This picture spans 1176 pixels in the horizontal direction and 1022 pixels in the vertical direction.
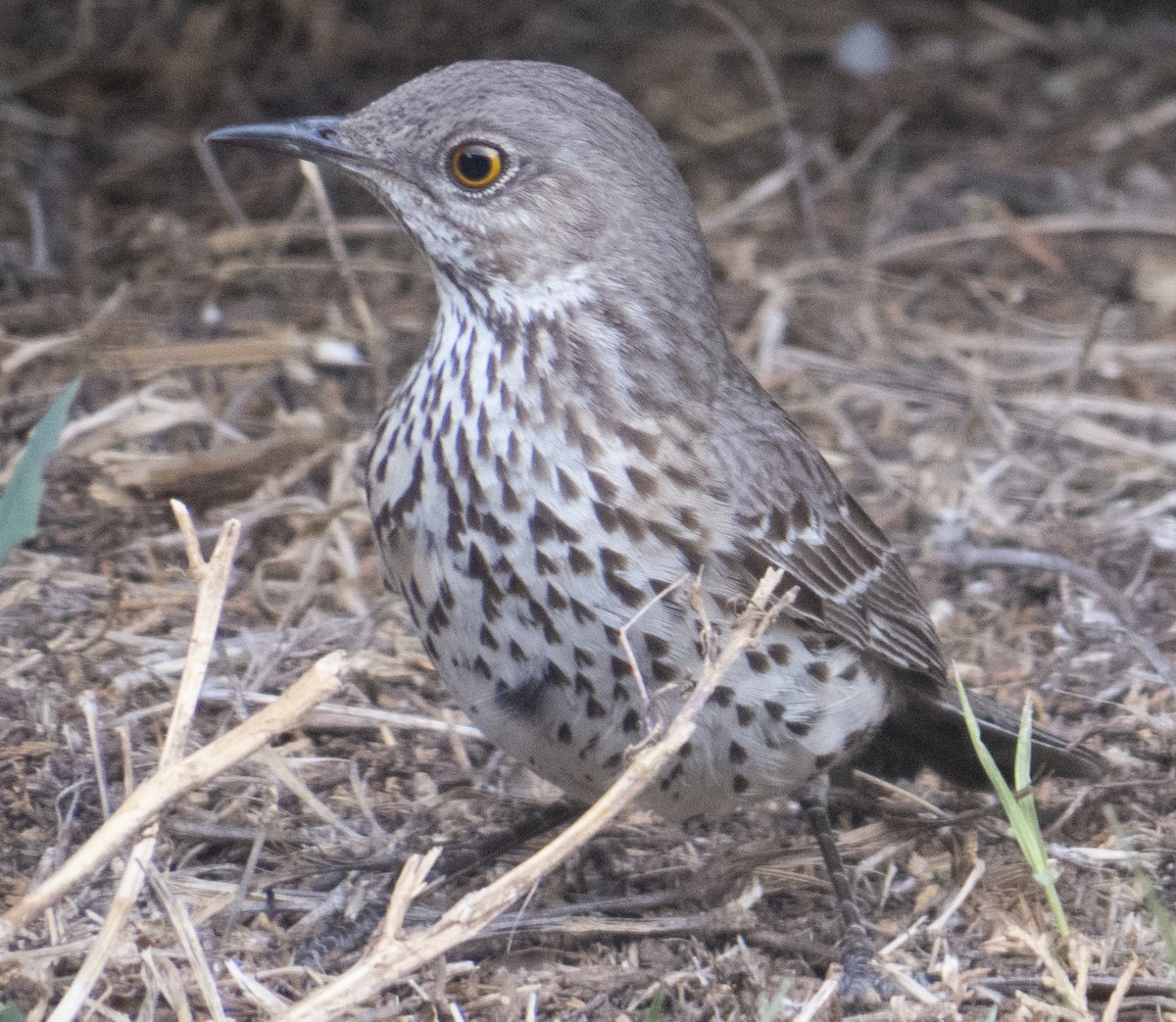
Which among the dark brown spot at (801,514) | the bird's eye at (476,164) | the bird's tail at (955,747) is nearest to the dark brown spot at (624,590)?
the dark brown spot at (801,514)

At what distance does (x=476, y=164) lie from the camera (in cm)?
364

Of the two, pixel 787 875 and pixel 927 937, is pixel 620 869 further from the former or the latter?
pixel 927 937

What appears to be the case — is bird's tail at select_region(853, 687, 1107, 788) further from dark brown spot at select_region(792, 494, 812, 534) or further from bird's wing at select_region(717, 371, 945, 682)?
dark brown spot at select_region(792, 494, 812, 534)

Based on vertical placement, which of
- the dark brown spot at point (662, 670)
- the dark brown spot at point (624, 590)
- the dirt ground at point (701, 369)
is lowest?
the dirt ground at point (701, 369)

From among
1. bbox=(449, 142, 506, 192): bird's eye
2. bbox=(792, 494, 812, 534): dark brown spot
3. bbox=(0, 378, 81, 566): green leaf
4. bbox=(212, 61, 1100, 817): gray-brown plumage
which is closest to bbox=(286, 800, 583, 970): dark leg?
bbox=(212, 61, 1100, 817): gray-brown plumage

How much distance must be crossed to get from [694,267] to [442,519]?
2.65ft

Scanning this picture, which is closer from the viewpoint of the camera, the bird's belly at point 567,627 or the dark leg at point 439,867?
the bird's belly at point 567,627

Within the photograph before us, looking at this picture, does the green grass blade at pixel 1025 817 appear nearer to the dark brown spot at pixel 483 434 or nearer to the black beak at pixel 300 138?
the dark brown spot at pixel 483 434

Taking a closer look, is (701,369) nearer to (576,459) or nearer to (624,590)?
(576,459)

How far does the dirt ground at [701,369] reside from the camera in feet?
12.2

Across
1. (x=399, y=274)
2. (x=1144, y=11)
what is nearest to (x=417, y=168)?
(x=399, y=274)

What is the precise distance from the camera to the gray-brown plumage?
342 cm

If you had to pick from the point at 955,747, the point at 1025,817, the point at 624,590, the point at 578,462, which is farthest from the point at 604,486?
the point at 955,747

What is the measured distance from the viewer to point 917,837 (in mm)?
4273
